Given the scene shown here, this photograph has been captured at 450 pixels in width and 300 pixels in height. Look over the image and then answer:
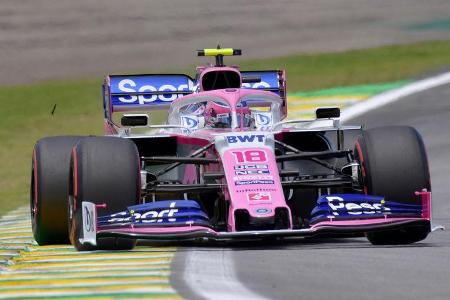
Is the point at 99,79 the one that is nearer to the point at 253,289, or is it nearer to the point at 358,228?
the point at 358,228

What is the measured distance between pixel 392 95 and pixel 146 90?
11.5 metres

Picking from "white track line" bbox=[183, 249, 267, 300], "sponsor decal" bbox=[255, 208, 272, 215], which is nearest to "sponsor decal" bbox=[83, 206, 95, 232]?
"white track line" bbox=[183, 249, 267, 300]

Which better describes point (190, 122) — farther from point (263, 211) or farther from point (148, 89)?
point (263, 211)

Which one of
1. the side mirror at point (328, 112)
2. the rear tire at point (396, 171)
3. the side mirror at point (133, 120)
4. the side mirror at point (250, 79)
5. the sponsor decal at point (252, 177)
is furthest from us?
the side mirror at point (250, 79)

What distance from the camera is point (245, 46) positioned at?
3453 cm

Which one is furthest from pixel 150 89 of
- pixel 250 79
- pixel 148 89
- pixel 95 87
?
pixel 95 87

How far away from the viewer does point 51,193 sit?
13.5 metres

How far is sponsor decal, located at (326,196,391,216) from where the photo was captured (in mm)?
12297

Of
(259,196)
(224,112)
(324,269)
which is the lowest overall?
(324,269)

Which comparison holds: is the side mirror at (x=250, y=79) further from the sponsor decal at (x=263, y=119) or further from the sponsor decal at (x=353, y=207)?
the sponsor decal at (x=353, y=207)

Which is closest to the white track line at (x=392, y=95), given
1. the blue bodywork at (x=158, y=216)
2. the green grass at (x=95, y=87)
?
the green grass at (x=95, y=87)

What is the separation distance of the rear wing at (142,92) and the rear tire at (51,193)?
11.4ft

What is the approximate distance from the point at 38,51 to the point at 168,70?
3.86m

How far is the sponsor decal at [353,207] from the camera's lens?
12.3m
